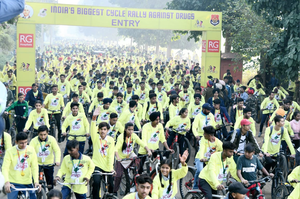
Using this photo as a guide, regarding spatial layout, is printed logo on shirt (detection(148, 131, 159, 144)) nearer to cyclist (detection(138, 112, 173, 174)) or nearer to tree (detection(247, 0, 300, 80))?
cyclist (detection(138, 112, 173, 174))

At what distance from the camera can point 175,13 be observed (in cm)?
1869

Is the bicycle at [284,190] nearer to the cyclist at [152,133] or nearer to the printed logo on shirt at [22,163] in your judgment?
the cyclist at [152,133]

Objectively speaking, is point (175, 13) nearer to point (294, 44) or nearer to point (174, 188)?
point (294, 44)

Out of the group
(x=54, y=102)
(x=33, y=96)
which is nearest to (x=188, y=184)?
(x=54, y=102)

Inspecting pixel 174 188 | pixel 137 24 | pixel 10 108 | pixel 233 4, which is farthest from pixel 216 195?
pixel 233 4

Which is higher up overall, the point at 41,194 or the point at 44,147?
the point at 44,147

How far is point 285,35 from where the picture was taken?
14.4 metres

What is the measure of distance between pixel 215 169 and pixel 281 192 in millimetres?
1804

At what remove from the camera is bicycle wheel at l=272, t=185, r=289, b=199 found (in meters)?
7.62

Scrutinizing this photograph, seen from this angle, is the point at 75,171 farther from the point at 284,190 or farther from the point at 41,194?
the point at 284,190

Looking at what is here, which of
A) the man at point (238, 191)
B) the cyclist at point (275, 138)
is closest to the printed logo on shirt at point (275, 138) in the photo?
the cyclist at point (275, 138)

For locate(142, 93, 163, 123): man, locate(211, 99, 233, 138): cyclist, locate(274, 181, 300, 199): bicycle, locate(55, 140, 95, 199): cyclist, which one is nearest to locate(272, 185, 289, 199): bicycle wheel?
locate(274, 181, 300, 199): bicycle

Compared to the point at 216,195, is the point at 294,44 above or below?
above

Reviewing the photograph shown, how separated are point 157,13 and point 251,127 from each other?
10071 millimetres
